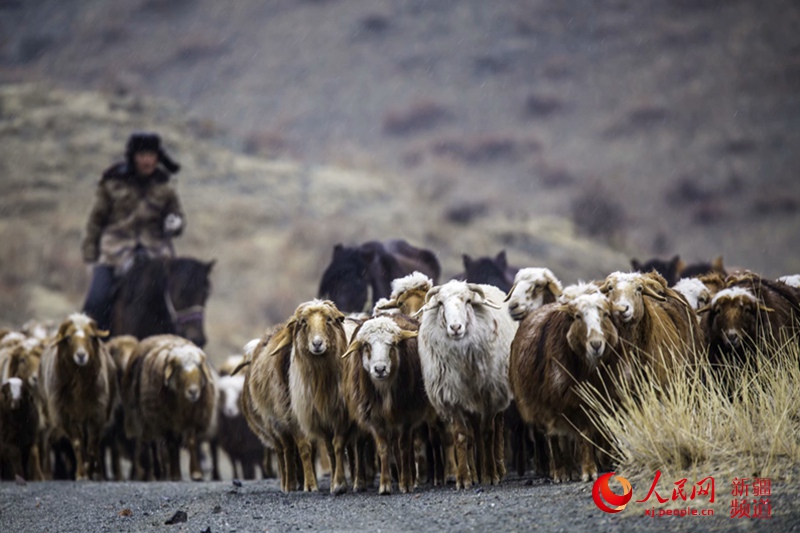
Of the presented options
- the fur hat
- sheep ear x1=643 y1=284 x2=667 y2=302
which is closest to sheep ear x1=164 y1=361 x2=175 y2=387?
the fur hat

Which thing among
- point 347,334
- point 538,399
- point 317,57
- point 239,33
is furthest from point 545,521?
point 239,33

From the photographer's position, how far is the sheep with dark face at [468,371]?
10.8m

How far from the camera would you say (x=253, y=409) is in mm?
13133

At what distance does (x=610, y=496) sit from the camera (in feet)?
26.8

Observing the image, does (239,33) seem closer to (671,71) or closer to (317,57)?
(317,57)

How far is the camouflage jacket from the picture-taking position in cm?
2025

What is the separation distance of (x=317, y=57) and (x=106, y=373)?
160 ft

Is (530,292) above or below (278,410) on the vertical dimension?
above

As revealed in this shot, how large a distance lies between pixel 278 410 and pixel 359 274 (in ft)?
21.2

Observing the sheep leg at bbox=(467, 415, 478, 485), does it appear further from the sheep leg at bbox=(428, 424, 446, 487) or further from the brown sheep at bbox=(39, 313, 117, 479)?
the brown sheep at bbox=(39, 313, 117, 479)

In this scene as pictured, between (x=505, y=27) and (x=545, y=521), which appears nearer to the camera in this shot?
(x=545, y=521)

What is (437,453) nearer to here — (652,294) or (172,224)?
(652,294)

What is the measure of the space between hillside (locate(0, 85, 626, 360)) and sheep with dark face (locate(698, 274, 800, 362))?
24027mm

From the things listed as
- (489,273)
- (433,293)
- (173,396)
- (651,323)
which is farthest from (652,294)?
(173,396)
